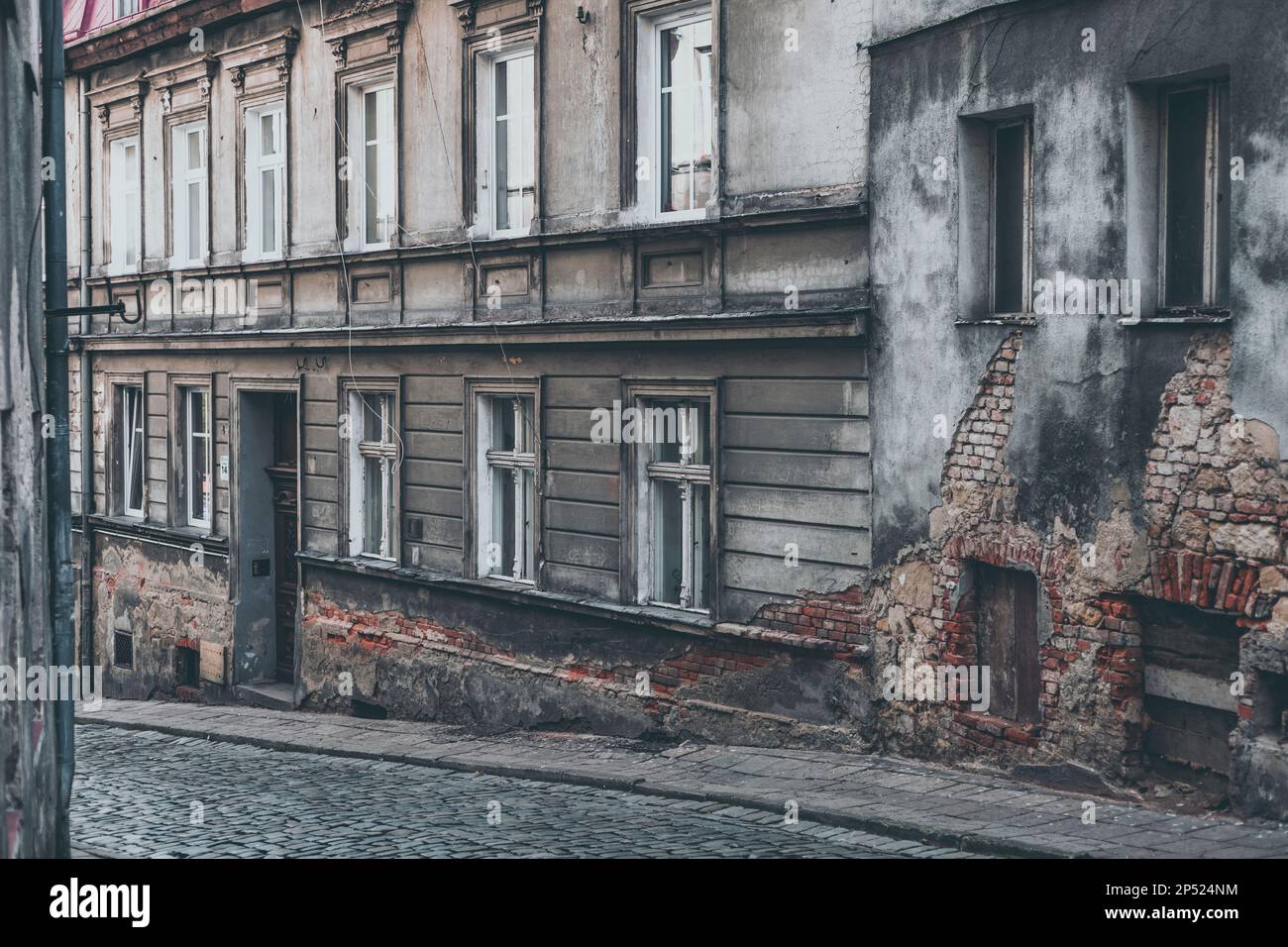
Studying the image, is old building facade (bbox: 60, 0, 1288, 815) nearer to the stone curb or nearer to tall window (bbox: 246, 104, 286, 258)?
tall window (bbox: 246, 104, 286, 258)

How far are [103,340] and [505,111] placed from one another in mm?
9099

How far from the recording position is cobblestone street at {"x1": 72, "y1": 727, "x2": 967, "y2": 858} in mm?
Result: 9766

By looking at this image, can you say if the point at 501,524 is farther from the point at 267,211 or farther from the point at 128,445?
the point at 128,445

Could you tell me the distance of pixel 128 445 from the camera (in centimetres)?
2209

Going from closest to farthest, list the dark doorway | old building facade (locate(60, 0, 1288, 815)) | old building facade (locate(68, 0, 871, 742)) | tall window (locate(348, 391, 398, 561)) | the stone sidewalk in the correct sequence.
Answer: the stone sidewalk, old building facade (locate(60, 0, 1288, 815)), old building facade (locate(68, 0, 871, 742)), tall window (locate(348, 391, 398, 561)), the dark doorway

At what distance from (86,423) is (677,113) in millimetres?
12181

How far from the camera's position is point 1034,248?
1068cm

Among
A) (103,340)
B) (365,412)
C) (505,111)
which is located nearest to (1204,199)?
(505,111)

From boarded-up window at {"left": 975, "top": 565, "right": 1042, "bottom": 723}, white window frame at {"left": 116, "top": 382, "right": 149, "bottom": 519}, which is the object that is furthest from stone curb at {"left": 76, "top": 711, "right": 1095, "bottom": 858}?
white window frame at {"left": 116, "top": 382, "right": 149, "bottom": 519}

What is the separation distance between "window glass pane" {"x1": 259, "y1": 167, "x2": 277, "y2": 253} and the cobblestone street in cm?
699

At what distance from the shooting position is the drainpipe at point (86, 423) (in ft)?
73.9

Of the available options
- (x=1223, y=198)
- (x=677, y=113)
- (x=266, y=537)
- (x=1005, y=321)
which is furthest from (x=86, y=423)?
(x=1223, y=198)

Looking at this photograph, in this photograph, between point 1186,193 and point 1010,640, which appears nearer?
point 1186,193

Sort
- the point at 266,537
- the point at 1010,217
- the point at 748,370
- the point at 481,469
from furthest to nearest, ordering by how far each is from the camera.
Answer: the point at 266,537, the point at 481,469, the point at 748,370, the point at 1010,217
